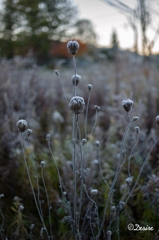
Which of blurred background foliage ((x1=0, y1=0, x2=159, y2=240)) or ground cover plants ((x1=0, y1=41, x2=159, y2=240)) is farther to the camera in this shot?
blurred background foliage ((x1=0, y1=0, x2=159, y2=240))

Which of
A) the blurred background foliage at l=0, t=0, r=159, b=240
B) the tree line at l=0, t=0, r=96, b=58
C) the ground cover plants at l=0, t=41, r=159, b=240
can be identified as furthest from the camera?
the tree line at l=0, t=0, r=96, b=58

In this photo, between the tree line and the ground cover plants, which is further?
the tree line

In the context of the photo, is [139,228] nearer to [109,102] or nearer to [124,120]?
[124,120]

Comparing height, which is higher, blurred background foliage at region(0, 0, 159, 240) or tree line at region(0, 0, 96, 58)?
tree line at region(0, 0, 96, 58)

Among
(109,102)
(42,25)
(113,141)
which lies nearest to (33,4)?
(42,25)

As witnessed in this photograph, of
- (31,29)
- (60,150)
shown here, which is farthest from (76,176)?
(31,29)

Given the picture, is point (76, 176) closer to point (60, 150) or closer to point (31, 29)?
point (60, 150)

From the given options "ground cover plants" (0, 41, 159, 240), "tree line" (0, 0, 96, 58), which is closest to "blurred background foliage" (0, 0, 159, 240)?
"ground cover plants" (0, 41, 159, 240)

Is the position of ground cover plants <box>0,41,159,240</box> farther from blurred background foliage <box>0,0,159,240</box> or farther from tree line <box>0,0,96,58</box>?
tree line <box>0,0,96,58</box>

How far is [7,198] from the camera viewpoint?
5.39 feet

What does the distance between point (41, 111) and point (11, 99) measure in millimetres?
694

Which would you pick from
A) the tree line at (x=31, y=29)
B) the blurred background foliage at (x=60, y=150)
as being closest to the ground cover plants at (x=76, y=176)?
the blurred background foliage at (x=60, y=150)

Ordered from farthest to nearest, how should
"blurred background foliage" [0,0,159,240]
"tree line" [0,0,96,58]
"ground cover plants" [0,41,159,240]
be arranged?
"tree line" [0,0,96,58]
"blurred background foliage" [0,0,159,240]
"ground cover plants" [0,41,159,240]

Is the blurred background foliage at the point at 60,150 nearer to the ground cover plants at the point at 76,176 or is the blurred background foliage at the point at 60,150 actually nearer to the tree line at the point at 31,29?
the ground cover plants at the point at 76,176
